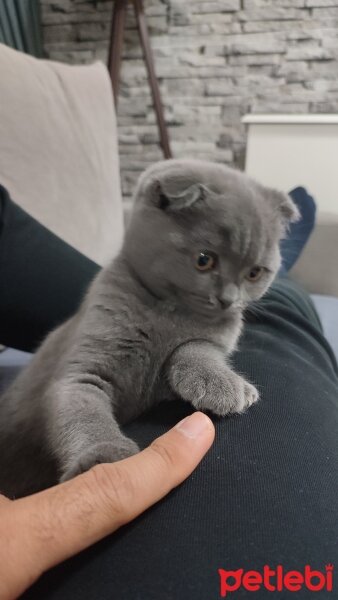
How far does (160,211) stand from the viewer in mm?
733

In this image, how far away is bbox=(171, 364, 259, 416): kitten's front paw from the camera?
0.61 meters

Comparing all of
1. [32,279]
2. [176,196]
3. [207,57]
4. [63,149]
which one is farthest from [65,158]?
[207,57]

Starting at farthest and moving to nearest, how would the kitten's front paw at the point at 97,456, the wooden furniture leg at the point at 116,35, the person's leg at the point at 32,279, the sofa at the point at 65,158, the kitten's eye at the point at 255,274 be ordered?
the wooden furniture leg at the point at 116,35
the sofa at the point at 65,158
the person's leg at the point at 32,279
the kitten's eye at the point at 255,274
the kitten's front paw at the point at 97,456

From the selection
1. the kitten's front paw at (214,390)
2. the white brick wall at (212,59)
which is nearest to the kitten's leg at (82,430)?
the kitten's front paw at (214,390)

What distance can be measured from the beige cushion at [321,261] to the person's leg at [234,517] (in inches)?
46.4

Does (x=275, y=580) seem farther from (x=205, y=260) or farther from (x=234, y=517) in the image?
(x=205, y=260)

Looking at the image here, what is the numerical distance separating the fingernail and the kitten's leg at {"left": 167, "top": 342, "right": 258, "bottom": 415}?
8 centimetres

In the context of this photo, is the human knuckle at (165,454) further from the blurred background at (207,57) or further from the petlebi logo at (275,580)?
the blurred background at (207,57)

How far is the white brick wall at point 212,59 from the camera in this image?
7.73ft

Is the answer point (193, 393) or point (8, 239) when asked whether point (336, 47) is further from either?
point (193, 393)

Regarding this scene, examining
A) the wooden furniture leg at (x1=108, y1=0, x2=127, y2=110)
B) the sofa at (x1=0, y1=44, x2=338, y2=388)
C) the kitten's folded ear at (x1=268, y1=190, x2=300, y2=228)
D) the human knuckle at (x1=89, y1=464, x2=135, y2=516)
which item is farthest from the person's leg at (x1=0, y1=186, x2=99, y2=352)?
the wooden furniture leg at (x1=108, y1=0, x2=127, y2=110)

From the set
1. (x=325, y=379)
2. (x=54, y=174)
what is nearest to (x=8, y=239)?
(x=54, y=174)

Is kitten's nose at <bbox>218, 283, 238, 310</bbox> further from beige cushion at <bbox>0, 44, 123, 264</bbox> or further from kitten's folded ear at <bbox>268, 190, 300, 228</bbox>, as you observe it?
beige cushion at <bbox>0, 44, 123, 264</bbox>

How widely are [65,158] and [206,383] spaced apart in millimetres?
880
